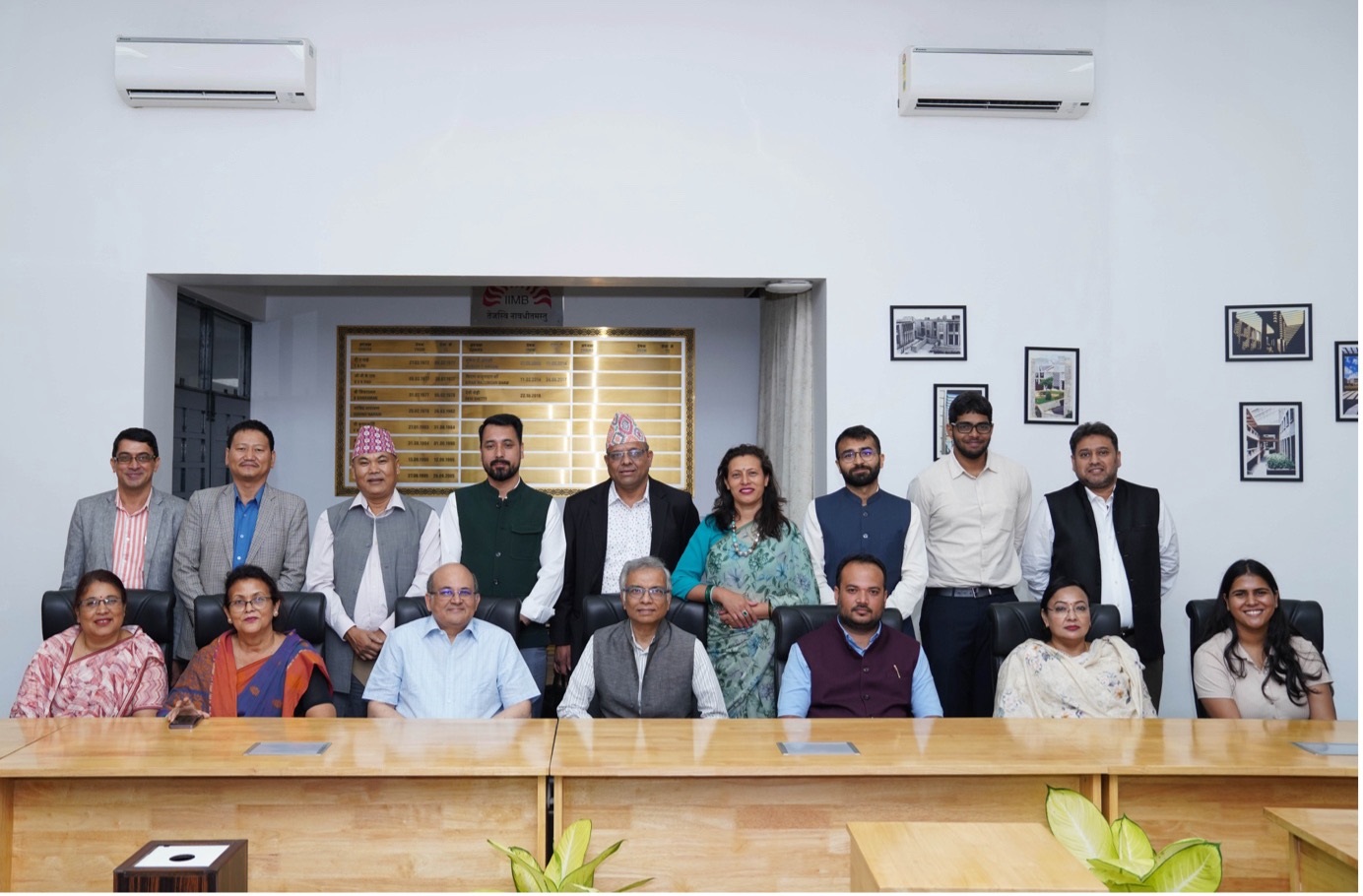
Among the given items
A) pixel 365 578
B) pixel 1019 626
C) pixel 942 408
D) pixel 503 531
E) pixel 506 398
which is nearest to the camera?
pixel 1019 626

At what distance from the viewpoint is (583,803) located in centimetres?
238

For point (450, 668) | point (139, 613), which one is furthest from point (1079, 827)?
point (139, 613)

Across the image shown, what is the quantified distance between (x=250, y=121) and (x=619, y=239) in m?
1.63

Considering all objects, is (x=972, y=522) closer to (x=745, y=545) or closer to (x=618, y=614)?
(x=745, y=545)

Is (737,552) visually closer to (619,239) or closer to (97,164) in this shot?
(619,239)

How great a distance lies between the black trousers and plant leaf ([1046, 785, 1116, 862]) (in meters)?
2.81

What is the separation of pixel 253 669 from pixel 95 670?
484mm

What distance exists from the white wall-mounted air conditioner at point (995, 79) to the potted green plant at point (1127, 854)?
3888 mm

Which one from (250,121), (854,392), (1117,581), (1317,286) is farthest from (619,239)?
(1317,286)

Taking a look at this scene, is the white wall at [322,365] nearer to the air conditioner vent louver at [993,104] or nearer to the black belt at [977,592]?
the air conditioner vent louver at [993,104]

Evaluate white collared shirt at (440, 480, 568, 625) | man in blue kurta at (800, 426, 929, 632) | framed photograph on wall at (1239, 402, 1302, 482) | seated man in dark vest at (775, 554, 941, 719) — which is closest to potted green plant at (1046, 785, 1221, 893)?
seated man in dark vest at (775, 554, 941, 719)

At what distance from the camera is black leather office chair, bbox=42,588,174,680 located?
3416mm

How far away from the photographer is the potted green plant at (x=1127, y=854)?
1069 millimetres

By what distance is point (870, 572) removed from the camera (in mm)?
3223
